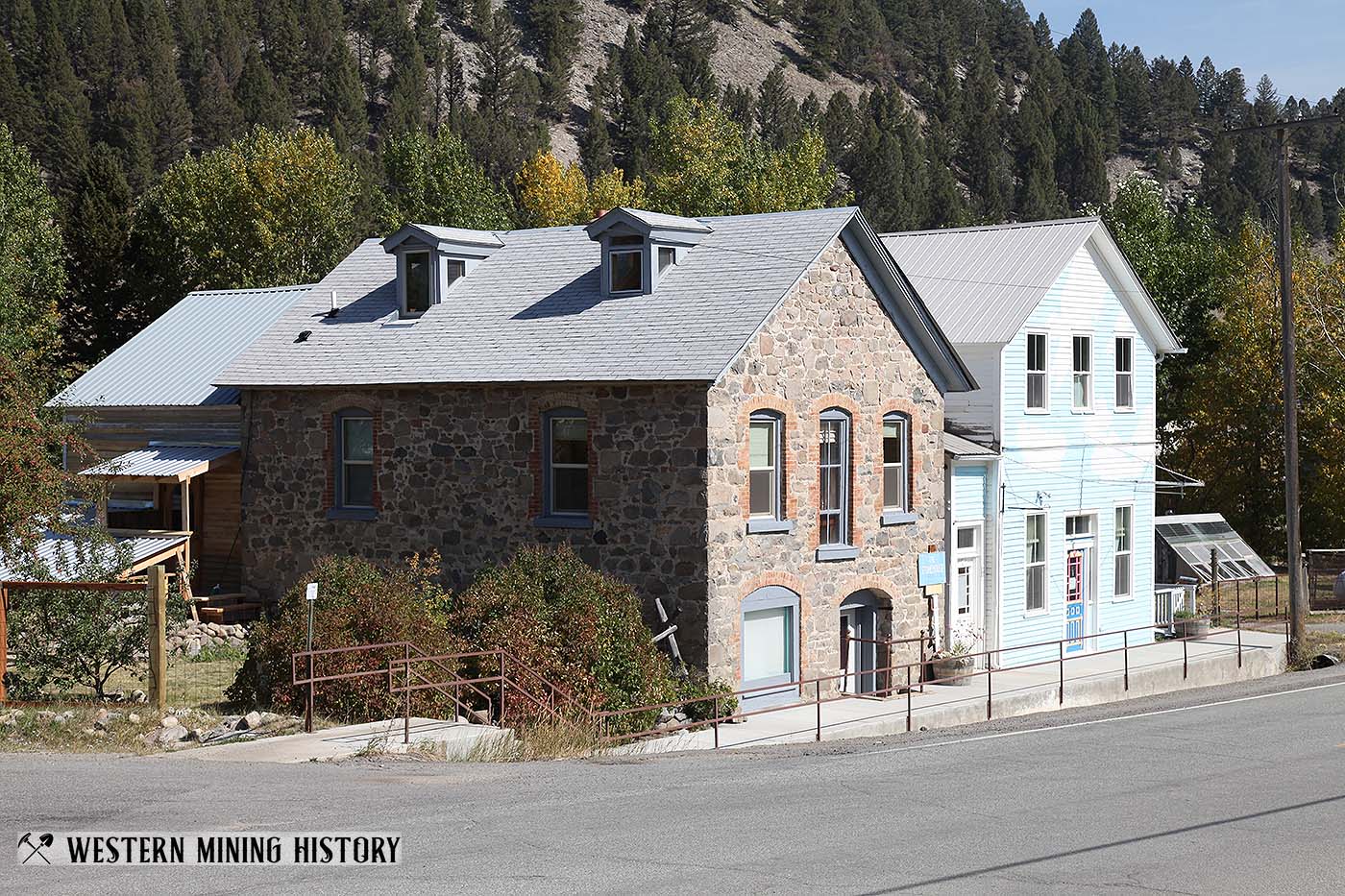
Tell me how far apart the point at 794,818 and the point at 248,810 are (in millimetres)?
4781

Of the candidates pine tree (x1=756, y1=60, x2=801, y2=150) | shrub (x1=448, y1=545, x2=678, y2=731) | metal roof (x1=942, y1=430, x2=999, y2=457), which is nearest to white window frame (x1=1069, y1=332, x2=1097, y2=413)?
metal roof (x1=942, y1=430, x2=999, y2=457)

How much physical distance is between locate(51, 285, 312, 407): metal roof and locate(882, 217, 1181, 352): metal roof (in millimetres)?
13575

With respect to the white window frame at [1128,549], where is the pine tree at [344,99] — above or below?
above

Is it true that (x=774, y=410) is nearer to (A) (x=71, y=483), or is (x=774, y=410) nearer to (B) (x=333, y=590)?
(B) (x=333, y=590)

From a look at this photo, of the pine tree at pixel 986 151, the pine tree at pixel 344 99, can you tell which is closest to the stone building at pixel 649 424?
the pine tree at pixel 344 99

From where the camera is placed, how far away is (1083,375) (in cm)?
3366

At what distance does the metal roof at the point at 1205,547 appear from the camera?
37.6m

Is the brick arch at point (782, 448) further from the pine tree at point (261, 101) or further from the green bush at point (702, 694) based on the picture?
the pine tree at point (261, 101)

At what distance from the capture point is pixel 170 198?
5416cm

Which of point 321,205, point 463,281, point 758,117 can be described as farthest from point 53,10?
point 463,281

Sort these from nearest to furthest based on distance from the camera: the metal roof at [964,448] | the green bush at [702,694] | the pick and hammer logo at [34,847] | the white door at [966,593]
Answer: the pick and hammer logo at [34,847] < the green bush at [702,694] < the metal roof at [964,448] < the white door at [966,593]

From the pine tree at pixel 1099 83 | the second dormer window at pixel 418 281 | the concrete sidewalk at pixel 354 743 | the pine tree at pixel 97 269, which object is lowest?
Result: the concrete sidewalk at pixel 354 743

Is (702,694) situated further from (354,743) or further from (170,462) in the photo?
(170,462)

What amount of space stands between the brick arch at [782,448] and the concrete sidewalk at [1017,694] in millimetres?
3288
